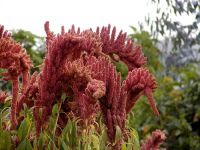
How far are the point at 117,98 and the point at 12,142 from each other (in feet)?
0.73

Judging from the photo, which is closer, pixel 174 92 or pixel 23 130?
pixel 23 130

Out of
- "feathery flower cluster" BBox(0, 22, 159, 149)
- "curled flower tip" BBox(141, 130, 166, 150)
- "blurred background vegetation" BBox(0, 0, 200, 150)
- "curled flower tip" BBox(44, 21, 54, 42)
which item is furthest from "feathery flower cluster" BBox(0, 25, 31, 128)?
"blurred background vegetation" BBox(0, 0, 200, 150)

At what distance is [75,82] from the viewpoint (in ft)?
3.46

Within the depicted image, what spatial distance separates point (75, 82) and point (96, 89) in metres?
0.09

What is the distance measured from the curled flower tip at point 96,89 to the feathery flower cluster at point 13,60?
15cm

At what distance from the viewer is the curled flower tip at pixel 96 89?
0.98m

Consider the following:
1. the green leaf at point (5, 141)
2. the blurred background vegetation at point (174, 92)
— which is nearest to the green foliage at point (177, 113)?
the blurred background vegetation at point (174, 92)

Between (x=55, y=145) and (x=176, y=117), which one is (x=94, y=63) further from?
(x=176, y=117)

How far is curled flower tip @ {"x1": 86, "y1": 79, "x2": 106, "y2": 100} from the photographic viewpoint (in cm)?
98

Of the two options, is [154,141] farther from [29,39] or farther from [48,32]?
[29,39]

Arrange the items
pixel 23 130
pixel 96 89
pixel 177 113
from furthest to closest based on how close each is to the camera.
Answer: pixel 177 113, pixel 23 130, pixel 96 89

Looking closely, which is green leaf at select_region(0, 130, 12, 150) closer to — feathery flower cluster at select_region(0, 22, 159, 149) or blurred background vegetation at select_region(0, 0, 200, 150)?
feathery flower cluster at select_region(0, 22, 159, 149)

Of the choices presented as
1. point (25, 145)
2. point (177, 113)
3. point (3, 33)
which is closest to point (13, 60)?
point (3, 33)

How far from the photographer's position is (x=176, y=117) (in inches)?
183
